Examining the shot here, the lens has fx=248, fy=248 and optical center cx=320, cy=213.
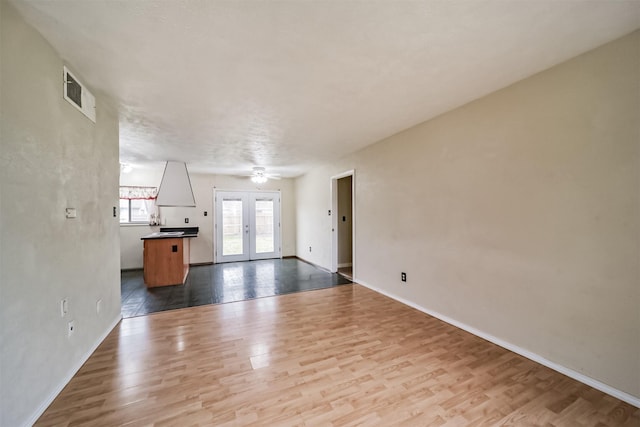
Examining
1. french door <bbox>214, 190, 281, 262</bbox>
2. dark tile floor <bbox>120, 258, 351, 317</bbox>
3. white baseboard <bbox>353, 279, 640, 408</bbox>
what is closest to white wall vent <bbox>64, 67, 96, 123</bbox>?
dark tile floor <bbox>120, 258, 351, 317</bbox>

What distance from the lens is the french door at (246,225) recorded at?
6688 mm

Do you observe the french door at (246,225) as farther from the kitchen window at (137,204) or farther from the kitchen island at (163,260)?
the kitchen island at (163,260)

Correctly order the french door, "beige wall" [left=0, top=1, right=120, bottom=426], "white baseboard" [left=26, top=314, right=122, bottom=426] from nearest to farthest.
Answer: "beige wall" [left=0, top=1, right=120, bottom=426] < "white baseboard" [left=26, top=314, right=122, bottom=426] < the french door

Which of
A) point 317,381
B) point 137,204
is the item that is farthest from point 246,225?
point 317,381

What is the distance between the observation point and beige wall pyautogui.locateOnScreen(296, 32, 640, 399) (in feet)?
5.52

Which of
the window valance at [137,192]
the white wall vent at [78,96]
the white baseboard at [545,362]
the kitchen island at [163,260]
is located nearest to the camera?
the white baseboard at [545,362]

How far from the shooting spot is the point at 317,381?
187 centimetres

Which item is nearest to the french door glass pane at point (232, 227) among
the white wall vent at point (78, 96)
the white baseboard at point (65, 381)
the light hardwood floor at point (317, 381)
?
the light hardwood floor at point (317, 381)

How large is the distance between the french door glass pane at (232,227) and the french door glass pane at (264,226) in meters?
0.48

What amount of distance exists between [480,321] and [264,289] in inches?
122

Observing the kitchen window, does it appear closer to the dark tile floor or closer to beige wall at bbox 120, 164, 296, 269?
beige wall at bbox 120, 164, 296, 269

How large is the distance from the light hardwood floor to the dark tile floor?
0.73m

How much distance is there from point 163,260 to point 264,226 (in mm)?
2998

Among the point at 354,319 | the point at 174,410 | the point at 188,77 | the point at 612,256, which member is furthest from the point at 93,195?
the point at 612,256
